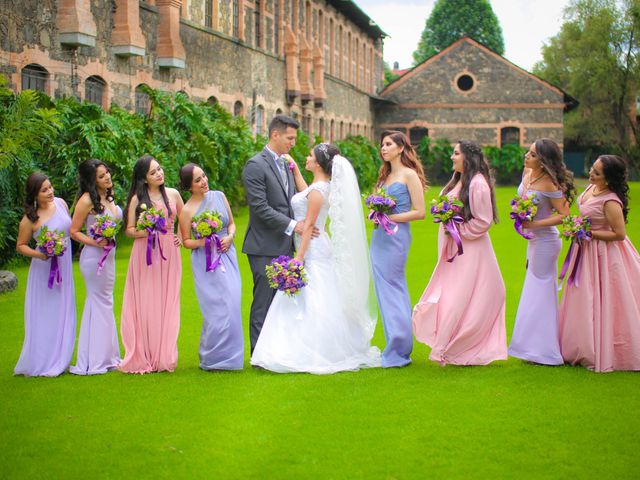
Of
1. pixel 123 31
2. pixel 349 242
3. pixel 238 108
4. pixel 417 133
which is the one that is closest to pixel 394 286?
pixel 349 242

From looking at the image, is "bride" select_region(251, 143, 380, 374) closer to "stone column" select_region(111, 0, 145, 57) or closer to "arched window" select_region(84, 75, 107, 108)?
"arched window" select_region(84, 75, 107, 108)

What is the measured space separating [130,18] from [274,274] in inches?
567

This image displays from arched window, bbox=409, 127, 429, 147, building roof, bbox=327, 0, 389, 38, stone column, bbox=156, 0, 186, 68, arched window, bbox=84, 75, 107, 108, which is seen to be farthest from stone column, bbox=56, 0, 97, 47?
arched window, bbox=409, 127, 429, 147

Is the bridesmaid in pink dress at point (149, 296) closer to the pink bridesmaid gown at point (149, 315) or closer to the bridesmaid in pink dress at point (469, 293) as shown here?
the pink bridesmaid gown at point (149, 315)

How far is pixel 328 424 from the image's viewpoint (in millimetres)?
6191

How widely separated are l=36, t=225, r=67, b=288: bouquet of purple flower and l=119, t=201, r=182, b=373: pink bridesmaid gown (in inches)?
24.9

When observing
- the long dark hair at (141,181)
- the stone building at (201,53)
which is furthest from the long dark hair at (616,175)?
the stone building at (201,53)

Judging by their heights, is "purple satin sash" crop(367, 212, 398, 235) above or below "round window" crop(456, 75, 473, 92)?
below

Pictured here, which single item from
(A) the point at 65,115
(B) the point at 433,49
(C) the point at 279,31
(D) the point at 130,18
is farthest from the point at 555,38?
(A) the point at 65,115

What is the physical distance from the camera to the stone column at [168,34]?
2233 cm

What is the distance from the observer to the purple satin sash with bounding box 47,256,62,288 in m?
7.70

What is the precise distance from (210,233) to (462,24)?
233 ft

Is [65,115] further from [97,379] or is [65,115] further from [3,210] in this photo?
[97,379]

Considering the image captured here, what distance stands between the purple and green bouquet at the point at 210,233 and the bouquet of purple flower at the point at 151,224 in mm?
276
